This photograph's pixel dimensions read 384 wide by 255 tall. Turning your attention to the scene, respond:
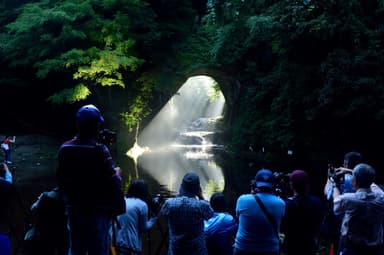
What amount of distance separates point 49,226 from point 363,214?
2.61 m

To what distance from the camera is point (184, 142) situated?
114 feet

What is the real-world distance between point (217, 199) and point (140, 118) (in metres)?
18.5

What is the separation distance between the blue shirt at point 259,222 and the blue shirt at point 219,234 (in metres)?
0.56

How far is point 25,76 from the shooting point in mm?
20547

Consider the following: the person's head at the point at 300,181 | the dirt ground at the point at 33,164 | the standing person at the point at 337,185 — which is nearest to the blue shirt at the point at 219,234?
the person's head at the point at 300,181

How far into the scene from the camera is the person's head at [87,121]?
2812 millimetres

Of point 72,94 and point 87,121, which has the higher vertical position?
point 72,94

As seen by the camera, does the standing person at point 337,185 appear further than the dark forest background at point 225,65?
No

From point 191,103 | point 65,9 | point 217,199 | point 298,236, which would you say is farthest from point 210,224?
point 191,103

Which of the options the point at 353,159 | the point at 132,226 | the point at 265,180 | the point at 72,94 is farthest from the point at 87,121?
the point at 72,94

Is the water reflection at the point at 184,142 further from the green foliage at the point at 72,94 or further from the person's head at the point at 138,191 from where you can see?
the person's head at the point at 138,191

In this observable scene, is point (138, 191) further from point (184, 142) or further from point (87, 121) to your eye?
point (184, 142)

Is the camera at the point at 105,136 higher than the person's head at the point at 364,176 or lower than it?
higher

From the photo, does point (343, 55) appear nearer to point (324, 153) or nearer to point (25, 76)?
point (324, 153)
